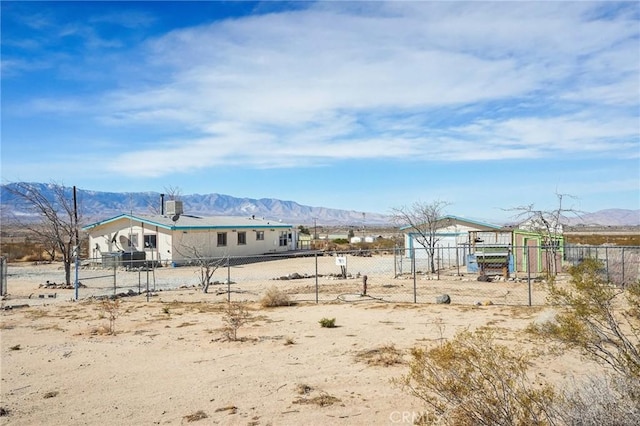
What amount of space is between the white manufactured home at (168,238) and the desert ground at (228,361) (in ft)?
57.9

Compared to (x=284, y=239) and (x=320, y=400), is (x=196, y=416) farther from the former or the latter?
(x=284, y=239)

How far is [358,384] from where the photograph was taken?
26.5ft

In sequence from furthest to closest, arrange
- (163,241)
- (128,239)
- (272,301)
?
(128,239), (163,241), (272,301)

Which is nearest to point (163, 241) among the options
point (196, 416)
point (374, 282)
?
point (374, 282)

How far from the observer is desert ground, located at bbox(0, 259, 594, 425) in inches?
279

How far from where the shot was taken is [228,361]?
31.9ft

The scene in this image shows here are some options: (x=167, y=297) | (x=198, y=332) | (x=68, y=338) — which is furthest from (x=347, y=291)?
(x=68, y=338)

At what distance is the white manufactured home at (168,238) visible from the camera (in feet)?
117

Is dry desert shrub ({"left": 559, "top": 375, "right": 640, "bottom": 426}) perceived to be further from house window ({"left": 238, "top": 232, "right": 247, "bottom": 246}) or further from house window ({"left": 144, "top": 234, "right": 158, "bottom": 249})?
house window ({"left": 238, "top": 232, "right": 247, "bottom": 246})

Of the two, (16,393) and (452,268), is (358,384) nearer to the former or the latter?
(16,393)

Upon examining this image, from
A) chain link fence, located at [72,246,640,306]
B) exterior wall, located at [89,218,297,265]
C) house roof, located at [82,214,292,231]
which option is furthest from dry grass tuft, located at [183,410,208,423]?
house roof, located at [82,214,292,231]

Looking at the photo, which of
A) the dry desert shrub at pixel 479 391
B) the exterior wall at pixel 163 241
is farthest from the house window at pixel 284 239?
the dry desert shrub at pixel 479 391

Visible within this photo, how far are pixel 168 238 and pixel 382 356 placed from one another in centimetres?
2866

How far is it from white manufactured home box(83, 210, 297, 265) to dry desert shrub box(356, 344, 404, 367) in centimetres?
2489
